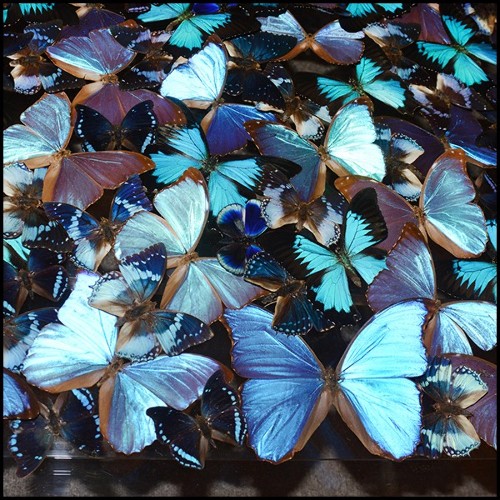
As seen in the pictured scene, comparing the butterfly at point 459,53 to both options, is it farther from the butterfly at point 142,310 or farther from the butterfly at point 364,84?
the butterfly at point 142,310

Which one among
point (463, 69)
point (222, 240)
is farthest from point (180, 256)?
point (463, 69)

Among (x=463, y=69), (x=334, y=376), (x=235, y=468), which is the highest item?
(x=463, y=69)

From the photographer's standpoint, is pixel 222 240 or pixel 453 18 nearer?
pixel 222 240

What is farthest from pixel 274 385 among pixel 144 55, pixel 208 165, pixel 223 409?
pixel 144 55

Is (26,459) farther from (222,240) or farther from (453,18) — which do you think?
(453,18)

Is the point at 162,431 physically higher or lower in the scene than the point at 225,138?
lower


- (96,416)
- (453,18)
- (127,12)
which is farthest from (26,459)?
(453,18)

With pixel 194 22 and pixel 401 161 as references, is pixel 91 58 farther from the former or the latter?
pixel 401 161
